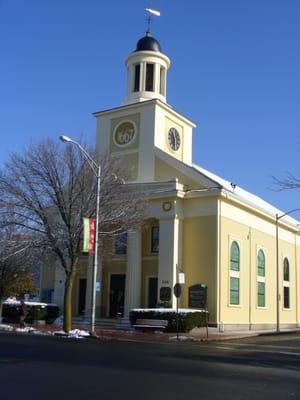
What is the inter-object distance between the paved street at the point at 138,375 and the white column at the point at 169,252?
17.1 m

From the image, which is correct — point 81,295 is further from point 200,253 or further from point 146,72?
point 146,72

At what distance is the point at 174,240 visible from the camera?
36.1 metres

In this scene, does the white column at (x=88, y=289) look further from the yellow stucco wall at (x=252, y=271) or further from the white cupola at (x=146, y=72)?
the white cupola at (x=146, y=72)

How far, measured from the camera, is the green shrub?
31.6 metres

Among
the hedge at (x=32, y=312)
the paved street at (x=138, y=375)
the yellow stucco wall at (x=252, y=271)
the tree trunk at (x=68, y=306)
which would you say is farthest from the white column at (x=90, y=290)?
the paved street at (x=138, y=375)

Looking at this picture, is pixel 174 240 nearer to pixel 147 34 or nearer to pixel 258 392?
pixel 147 34

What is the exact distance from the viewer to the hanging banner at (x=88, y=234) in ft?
90.6

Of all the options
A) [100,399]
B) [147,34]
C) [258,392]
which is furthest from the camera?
[147,34]

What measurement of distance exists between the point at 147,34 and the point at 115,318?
22.9 metres

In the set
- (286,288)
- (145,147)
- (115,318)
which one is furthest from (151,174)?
(286,288)

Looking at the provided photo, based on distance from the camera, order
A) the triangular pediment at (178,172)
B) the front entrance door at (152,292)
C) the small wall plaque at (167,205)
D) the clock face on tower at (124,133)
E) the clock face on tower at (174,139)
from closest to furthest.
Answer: the small wall plaque at (167,205) < the front entrance door at (152,292) < the triangular pediment at (178,172) < the clock face on tower at (124,133) < the clock face on tower at (174,139)

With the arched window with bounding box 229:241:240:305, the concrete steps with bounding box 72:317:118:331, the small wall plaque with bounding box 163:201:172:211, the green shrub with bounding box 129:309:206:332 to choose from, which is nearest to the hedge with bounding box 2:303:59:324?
the concrete steps with bounding box 72:317:118:331

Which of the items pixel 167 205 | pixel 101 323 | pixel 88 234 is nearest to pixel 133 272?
pixel 101 323

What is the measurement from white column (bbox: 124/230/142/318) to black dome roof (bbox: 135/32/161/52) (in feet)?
49.6
